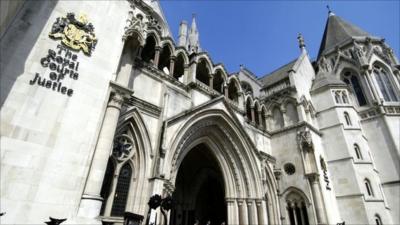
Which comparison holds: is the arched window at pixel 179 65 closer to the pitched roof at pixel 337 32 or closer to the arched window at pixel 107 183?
the arched window at pixel 107 183

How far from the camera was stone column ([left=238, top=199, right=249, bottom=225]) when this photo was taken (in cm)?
1406

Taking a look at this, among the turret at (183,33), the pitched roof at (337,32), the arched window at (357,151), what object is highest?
the turret at (183,33)

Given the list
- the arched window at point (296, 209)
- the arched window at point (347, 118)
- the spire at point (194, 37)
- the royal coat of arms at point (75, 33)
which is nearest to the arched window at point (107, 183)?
the royal coat of arms at point (75, 33)

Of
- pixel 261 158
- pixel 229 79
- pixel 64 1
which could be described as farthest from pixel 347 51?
pixel 64 1

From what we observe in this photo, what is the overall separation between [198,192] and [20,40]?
14.8 m

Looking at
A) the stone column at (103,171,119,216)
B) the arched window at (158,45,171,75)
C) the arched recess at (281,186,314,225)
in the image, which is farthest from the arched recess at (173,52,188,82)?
the arched recess at (281,186,314,225)

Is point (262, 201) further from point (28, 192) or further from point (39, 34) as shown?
point (39, 34)

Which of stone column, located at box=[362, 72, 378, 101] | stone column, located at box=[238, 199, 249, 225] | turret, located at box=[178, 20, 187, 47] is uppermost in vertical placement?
turret, located at box=[178, 20, 187, 47]

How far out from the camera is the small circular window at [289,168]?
1716 centimetres

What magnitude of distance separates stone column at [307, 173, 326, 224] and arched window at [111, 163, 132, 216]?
11.9 metres

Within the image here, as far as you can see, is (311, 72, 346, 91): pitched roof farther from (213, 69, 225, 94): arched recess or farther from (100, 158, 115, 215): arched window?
(100, 158, 115, 215): arched window

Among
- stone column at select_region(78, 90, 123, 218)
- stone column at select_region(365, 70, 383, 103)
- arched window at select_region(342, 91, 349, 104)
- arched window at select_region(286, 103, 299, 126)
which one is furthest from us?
stone column at select_region(365, 70, 383, 103)

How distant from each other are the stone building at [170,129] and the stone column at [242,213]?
8 cm

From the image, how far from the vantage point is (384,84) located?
933 inches
